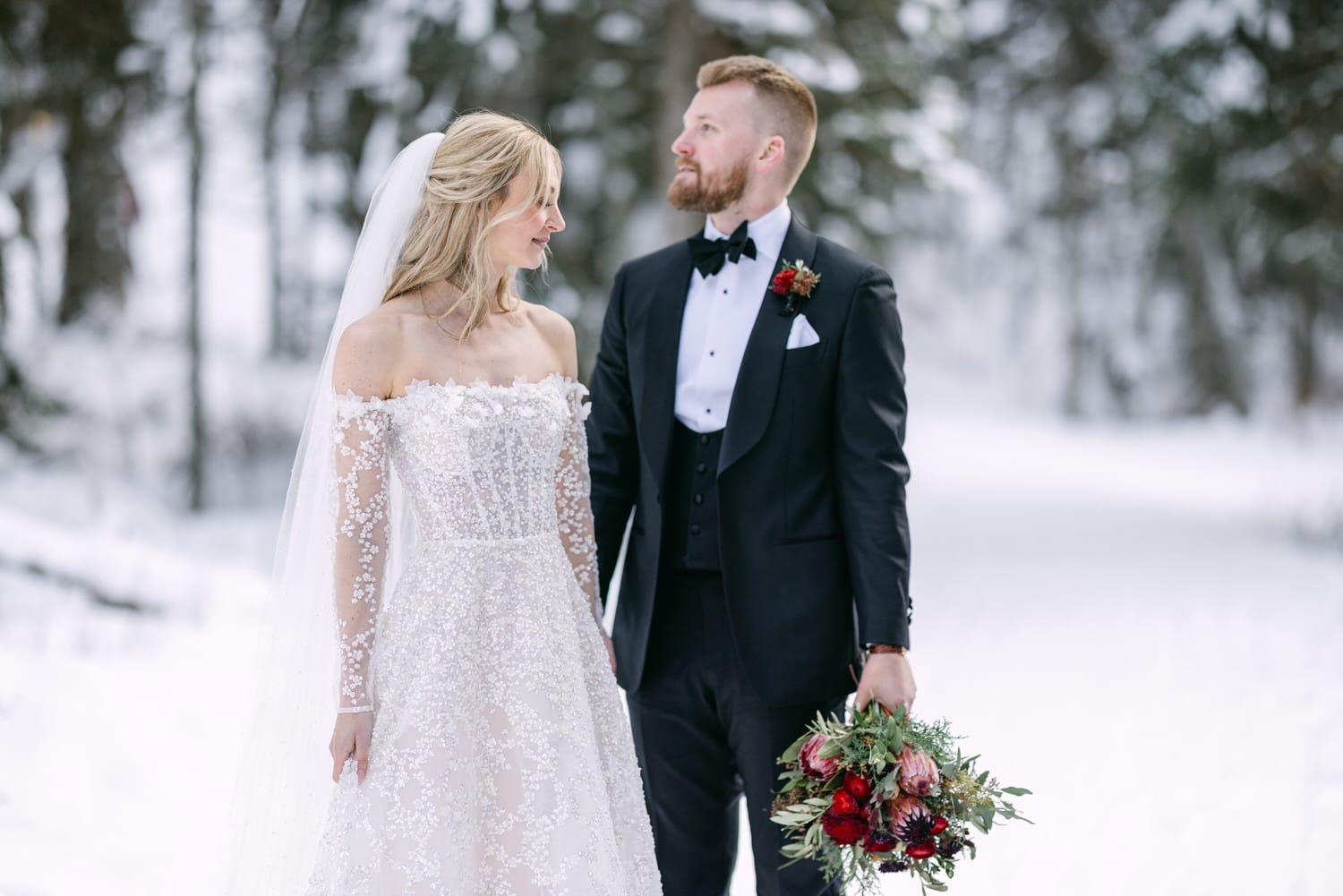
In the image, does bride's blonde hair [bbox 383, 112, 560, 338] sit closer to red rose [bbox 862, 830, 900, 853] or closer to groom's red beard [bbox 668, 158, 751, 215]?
groom's red beard [bbox 668, 158, 751, 215]

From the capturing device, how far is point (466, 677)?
2760 mm

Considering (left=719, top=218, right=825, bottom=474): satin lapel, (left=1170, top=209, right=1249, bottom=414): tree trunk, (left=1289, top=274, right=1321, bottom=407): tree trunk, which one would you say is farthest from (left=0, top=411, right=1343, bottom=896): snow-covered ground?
(left=1170, top=209, right=1249, bottom=414): tree trunk

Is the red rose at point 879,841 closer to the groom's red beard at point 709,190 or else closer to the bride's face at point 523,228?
the bride's face at point 523,228

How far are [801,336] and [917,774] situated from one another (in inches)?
44.6

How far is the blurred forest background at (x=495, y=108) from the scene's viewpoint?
11.1 meters

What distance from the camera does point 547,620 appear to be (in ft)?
9.38

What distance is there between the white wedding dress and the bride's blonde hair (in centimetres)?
27

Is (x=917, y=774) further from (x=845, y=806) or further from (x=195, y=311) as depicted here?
(x=195, y=311)

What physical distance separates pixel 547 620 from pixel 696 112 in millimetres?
1394

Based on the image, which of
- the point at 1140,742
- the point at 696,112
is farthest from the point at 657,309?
the point at 1140,742

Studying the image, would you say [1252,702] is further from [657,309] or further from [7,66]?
[7,66]

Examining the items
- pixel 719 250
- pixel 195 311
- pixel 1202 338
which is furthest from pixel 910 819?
pixel 1202 338

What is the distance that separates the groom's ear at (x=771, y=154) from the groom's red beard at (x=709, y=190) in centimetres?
4

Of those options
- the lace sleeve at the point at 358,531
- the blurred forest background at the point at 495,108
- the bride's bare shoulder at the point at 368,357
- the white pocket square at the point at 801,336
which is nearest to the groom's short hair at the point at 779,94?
the white pocket square at the point at 801,336
